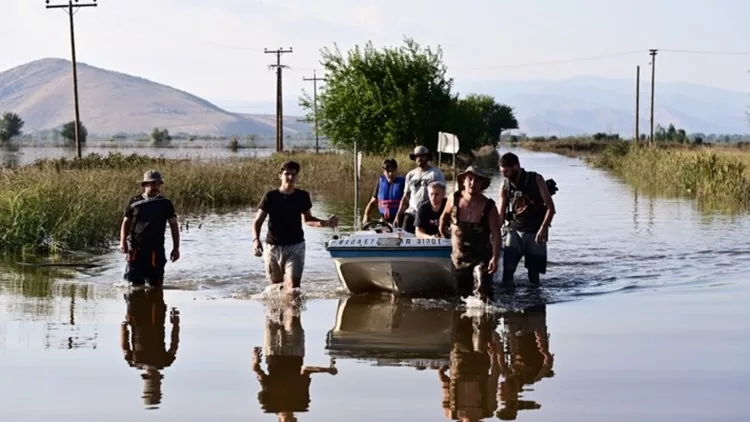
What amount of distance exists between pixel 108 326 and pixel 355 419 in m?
4.84

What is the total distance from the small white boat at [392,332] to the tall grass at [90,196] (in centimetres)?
727

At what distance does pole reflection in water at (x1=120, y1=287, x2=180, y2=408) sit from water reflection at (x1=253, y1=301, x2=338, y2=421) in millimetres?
796

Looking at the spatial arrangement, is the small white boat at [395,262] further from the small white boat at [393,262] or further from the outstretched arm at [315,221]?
the outstretched arm at [315,221]

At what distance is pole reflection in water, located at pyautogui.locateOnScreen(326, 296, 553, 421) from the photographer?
8375mm

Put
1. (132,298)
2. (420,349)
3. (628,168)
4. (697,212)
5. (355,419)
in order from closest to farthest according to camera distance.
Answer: (355,419), (420,349), (132,298), (697,212), (628,168)

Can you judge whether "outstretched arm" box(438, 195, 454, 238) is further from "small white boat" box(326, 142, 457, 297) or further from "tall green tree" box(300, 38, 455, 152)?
"tall green tree" box(300, 38, 455, 152)

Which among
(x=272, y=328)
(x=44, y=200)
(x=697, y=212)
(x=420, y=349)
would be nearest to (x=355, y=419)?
(x=420, y=349)

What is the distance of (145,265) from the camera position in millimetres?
13516

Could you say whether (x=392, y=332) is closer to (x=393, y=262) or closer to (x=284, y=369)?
(x=393, y=262)

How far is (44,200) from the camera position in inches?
764

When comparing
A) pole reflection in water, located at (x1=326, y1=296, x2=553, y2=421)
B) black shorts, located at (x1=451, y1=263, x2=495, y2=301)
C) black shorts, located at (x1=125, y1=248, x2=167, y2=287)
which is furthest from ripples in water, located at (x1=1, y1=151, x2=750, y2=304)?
pole reflection in water, located at (x1=326, y1=296, x2=553, y2=421)

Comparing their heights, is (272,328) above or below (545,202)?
below

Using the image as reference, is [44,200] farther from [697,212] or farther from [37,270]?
[697,212]

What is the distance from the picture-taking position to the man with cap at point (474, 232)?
1206cm
